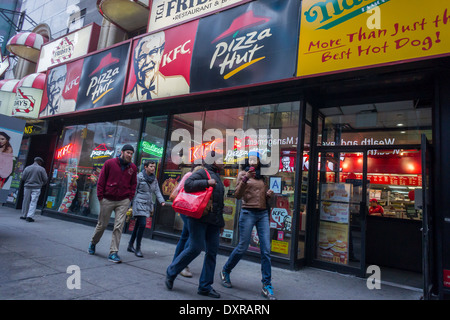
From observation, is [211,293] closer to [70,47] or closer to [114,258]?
[114,258]

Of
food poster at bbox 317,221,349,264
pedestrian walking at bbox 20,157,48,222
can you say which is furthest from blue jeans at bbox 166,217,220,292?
pedestrian walking at bbox 20,157,48,222

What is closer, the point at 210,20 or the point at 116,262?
the point at 116,262

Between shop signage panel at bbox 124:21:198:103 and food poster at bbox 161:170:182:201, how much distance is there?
1939 millimetres

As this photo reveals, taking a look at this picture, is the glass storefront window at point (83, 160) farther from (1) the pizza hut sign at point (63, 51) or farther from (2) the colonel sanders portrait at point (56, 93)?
(1) the pizza hut sign at point (63, 51)

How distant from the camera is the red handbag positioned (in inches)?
133

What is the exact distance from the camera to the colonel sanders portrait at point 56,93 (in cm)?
951

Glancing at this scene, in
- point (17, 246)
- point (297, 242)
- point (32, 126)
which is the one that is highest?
point (32, 126)

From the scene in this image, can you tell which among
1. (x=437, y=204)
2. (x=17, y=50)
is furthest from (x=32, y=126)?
(x=437, y=204)

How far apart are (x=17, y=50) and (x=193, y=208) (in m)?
14.7

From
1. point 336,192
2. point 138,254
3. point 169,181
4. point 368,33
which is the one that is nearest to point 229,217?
point 169,181

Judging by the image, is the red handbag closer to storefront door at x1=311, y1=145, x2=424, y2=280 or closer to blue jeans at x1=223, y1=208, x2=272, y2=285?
blue jeans at x1=223, y1=208, x2=272, y2=285

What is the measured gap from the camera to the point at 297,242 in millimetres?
5402

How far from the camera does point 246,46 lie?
5738mm
